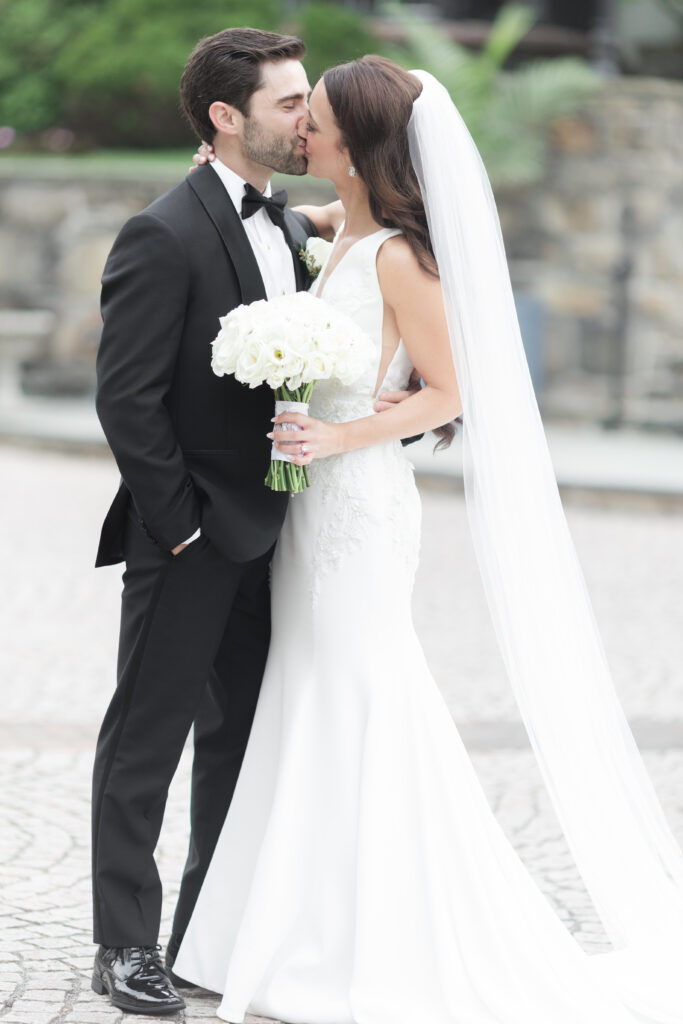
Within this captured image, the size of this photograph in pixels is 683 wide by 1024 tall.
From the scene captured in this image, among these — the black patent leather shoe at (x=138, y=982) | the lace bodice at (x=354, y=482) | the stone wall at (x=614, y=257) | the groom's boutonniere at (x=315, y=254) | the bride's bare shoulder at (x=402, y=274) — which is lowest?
the black patent leather shoe at (x=138, y=982)

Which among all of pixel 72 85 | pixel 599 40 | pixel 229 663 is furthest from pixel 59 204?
pixel 229 663

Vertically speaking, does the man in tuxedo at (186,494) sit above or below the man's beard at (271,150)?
below

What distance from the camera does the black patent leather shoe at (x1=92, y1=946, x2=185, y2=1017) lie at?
3.30m

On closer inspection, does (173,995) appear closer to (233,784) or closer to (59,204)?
(233,784)

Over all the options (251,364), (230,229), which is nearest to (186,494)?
(251,364)

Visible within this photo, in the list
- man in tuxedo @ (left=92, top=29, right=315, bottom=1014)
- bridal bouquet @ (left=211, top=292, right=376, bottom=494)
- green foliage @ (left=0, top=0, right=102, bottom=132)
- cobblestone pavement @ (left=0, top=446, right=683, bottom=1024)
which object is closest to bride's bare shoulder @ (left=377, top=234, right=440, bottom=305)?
bridal bouquet @ (left=211, top=292, right=376, bottom=494)

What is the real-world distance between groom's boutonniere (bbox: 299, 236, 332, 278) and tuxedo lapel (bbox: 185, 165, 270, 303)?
0.80ft

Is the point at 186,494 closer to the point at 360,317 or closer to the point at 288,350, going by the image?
the point at 288,350

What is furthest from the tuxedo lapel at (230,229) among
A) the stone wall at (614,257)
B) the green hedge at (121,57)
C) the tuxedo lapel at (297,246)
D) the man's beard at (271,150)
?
the green hedge at (121,57)

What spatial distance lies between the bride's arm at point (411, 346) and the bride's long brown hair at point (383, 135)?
44mm

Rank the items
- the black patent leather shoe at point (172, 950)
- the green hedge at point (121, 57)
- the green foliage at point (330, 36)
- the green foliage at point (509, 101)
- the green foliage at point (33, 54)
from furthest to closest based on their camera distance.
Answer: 1. the green foliage at point (33, 54)
2. the green hedge at point (121, 57)
3. the green foliage at point (330, 36)
4. the green foliage at point (509, 101)
5. the black patent leather shoe at point (172, 950)

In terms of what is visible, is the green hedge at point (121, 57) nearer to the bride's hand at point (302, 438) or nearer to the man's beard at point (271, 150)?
the man's beard at point (271, 150)

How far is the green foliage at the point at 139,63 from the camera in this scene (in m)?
16.4

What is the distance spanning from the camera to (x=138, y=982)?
3326 millimetres
